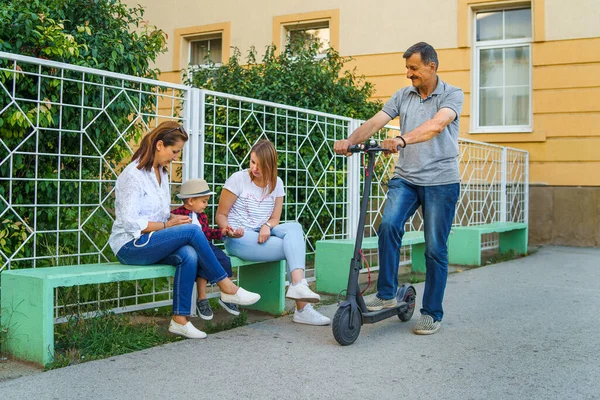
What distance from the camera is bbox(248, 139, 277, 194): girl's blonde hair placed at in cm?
463

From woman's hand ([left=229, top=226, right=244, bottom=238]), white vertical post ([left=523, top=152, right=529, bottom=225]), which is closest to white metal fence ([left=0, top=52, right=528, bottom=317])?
woman's hand ([left=229, top=226, right=244, bottom=238])

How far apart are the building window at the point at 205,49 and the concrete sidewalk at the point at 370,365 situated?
30.5 ft

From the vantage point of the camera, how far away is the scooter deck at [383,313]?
157 inches

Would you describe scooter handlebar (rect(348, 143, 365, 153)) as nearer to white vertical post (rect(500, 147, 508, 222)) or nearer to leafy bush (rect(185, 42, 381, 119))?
leafy bush (rect(185, 42, 381, 119))

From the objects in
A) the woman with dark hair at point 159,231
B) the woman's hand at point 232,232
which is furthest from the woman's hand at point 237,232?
the woman with dark hair at point 159,231

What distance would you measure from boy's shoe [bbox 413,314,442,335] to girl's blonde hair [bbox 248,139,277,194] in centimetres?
141

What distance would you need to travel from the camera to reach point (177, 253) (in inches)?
154

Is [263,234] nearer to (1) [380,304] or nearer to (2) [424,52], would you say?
(1) [380,304]

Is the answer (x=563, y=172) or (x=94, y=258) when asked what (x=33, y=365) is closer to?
(x=94, y=258)

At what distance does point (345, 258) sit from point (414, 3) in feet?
22.3

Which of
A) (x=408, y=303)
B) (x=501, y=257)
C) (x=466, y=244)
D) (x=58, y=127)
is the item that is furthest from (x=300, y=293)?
(x=501, y=257)

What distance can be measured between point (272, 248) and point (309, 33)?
8610mm

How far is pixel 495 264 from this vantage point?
814 cm

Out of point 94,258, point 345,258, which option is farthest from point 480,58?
point 94,258
